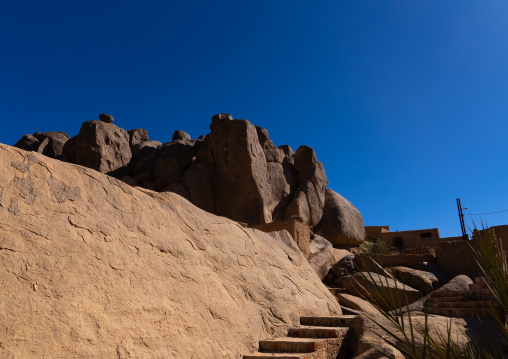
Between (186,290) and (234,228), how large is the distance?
1781 mm

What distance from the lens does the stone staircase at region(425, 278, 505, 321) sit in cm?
689

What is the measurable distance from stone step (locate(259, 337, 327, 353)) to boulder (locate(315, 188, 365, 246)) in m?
18.4

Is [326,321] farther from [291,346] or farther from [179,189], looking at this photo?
[179,189]

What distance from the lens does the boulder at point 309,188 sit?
2158 centimetres

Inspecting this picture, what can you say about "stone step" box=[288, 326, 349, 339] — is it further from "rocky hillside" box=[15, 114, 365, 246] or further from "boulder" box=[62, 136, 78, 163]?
"boulder" box=[62, 136, 78, 163]

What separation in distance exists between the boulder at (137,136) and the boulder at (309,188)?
1131 cm

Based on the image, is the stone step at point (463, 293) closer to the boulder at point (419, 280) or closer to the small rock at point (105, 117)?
the boulder at point (419, 280)

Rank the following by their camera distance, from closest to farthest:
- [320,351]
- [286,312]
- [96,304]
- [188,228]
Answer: [96,304] → [320,351] → [188,228] → [286,312]

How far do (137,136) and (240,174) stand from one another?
1101 cm

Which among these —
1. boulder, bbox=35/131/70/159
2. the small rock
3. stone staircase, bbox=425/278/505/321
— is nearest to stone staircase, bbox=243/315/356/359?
stone staircase, bbox=425/278/505/321

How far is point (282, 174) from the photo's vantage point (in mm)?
22641

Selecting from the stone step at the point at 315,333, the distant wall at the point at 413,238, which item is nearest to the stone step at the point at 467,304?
the stone step at the point at 315,333

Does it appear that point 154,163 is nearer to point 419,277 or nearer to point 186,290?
point 419,277

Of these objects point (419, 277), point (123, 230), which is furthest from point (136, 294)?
point (419, 277)
